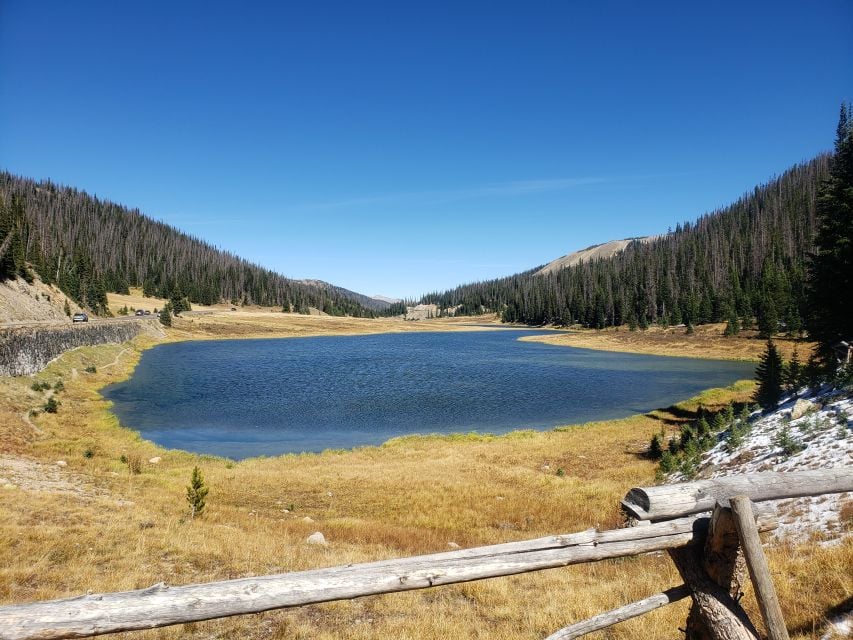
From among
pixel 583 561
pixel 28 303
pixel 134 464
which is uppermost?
pixel 28 303

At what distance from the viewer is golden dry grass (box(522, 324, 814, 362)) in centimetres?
7756

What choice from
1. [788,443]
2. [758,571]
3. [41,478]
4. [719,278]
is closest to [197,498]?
[41,478]

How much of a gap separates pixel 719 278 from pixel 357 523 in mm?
158601

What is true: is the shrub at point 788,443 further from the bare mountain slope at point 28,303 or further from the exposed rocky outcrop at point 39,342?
the bare mountain slope at point 28,303

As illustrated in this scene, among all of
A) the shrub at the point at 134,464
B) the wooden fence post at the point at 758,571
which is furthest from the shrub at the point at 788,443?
the shrub at the point at 134,464

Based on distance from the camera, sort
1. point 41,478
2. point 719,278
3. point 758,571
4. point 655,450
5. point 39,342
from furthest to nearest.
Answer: point 719,278 → point 39,342 → point 655,450 → point 41,478 → point 758,571

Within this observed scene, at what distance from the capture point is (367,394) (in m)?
47.6

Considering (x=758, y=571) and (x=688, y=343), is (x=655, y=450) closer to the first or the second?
(x=758, y=571)

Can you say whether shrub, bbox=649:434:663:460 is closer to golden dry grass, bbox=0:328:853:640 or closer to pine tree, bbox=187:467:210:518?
golden dry grass, bbox=0:328:853:640

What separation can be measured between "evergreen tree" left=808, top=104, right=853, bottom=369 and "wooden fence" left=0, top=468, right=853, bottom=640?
33466mm

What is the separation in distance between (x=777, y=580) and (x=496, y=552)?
501 cm

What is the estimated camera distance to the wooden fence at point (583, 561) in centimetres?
374

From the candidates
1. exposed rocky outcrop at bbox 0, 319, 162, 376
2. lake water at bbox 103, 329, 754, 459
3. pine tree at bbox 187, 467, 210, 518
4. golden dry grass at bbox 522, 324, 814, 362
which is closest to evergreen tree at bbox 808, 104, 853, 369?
lake water at bbox 103, 329, 754, 459

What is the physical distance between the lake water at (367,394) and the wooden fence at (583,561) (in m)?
26.5
